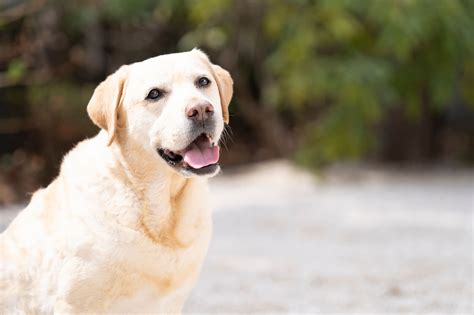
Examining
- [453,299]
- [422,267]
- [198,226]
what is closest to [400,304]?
[453,299]

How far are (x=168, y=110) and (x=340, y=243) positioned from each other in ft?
12.6

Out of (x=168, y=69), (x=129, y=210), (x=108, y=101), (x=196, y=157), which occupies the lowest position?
(x=129, y=210)

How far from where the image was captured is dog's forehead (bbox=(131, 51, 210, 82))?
2928mm

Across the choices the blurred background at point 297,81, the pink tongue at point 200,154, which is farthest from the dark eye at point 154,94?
→ the blurred background at point 297,81

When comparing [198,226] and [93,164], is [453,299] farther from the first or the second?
[93,164]

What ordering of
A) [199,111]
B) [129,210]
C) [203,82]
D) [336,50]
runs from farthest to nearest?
1. [336,50]
2. [203,82]
3. [129,210]
4. [199,111]

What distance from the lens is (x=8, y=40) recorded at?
905cm

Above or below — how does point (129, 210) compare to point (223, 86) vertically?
below

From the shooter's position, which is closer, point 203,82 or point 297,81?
point 203,82

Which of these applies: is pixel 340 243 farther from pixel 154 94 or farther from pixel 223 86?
pixel 154 94

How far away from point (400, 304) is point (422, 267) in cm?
100

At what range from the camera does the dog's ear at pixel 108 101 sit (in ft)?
9.61

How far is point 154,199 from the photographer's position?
2.94 m

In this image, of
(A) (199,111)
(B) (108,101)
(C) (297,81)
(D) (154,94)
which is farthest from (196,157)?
(C) (297,81)
